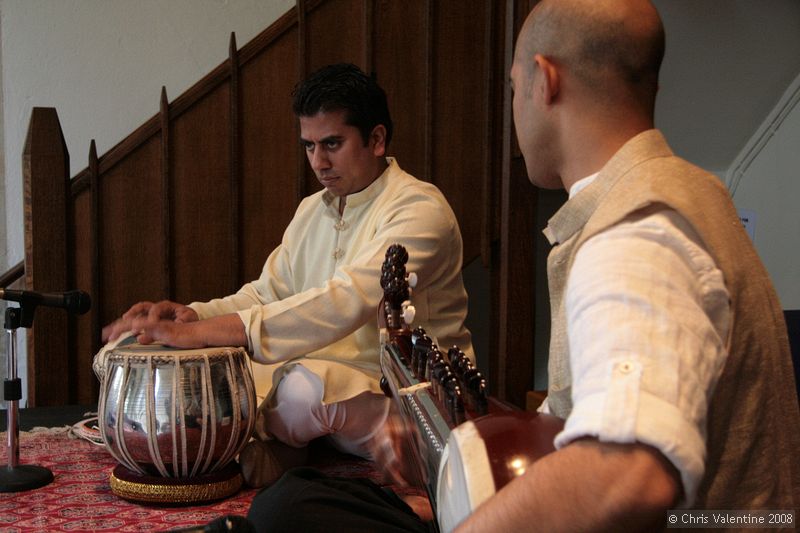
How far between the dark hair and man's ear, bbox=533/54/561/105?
193 centimetres

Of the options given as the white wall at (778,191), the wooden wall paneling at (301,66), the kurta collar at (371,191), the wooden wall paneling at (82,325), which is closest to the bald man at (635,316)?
the kurta collar at (371,191)

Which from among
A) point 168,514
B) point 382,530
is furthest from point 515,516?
point 168,514

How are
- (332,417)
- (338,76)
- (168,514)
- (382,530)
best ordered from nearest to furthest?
(382,530)
(168,514)
(332,417)
(338,76)

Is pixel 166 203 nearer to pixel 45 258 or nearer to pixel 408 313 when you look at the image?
pixel 45 258

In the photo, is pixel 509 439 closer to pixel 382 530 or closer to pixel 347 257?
pixel 382 530

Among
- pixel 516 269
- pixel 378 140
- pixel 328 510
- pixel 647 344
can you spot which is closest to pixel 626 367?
pixel 647 344

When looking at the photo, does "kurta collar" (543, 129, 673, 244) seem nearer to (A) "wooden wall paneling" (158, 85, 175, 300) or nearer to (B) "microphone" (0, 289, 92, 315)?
(B) "microphone" (0, 289, 92, 315)

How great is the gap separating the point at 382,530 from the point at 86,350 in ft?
8.69

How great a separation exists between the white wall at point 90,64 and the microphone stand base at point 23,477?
2.20 m

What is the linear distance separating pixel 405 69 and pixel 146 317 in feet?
6.15

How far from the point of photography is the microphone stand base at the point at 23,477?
274cm

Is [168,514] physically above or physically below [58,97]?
below

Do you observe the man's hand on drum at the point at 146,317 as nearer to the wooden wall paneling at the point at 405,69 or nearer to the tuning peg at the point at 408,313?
the tuning peg at the point at 408,313

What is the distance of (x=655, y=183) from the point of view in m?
1.06
